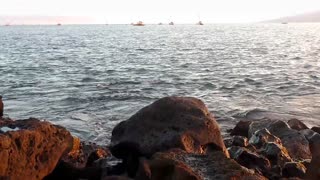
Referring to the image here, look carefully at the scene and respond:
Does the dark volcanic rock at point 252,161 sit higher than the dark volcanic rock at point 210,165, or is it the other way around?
the dark volcanic rock at point 210,165

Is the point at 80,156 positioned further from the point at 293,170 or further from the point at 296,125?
the point at 296,125

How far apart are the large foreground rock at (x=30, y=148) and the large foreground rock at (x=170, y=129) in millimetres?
1543

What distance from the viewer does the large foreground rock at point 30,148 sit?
759 centimetres

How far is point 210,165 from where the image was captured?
7785 millimetres

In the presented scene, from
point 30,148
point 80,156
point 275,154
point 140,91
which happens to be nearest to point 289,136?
point 275,154

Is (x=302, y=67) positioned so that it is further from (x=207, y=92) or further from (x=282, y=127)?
(x=282, y=127)

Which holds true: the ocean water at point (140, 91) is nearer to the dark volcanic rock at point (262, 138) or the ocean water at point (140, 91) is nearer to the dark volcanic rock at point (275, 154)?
the dark volcanic rock at point (262, 138)

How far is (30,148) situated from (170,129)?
323cm

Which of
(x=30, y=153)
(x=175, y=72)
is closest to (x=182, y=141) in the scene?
(x=30, y=153)

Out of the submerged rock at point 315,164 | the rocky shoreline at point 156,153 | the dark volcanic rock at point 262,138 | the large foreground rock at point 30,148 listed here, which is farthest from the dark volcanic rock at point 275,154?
the large foreground rock at point 30,148

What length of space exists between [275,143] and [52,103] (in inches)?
494

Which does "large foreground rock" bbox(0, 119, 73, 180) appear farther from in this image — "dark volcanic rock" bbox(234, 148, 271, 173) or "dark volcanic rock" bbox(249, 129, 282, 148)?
"dark volcanic rock" bbox(249, 129, 282, 148)

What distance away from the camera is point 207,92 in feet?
79.5

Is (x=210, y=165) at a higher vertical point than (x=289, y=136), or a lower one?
higher
